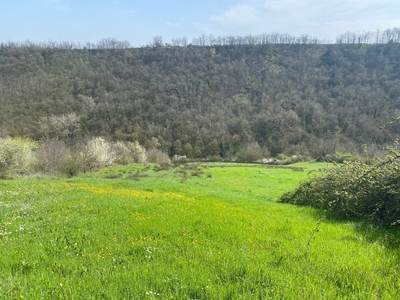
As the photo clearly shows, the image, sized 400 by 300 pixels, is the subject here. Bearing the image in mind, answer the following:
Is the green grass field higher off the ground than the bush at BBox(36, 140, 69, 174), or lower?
higher

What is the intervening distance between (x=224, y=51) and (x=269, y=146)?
230 feet

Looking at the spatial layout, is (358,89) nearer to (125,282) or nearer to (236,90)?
(236,90)

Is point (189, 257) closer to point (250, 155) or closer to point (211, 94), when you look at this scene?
point (250, 155)

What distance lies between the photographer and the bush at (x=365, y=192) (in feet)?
28.7

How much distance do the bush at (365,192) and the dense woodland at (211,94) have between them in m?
61.7

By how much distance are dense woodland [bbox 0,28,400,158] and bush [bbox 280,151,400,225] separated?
202ft

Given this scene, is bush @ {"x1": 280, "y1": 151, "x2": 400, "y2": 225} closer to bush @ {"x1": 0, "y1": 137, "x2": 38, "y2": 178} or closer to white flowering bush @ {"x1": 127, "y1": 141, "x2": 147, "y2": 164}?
bush @ {"x1": 0, "y1": 137, "x2": 38, "y2": 178}

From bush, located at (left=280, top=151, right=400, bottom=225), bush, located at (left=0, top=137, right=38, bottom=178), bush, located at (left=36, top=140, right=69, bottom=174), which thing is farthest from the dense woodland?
bush, located at (left=280, top=151, right=400, bottom=225)

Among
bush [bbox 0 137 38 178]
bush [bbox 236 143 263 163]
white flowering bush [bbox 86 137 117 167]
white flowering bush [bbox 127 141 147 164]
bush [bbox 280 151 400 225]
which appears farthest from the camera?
bush [bbox 236 143 263 163]

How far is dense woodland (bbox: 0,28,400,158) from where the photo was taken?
80875 millimetres

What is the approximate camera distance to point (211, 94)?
110 meters

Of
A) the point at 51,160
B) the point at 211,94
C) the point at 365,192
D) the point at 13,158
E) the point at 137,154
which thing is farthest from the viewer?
the point at 211,94

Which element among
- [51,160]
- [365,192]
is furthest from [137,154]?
[365,192]

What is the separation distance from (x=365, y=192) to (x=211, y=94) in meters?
103
